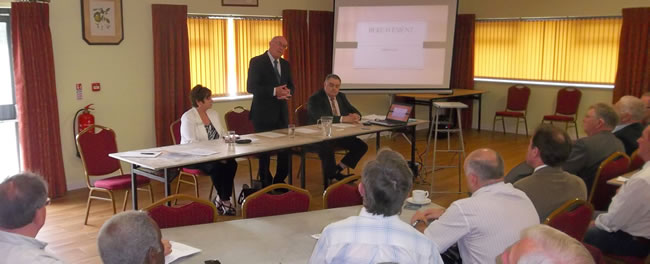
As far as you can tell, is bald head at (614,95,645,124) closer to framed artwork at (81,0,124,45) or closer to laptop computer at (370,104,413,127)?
laptop computer at (370,104,413,127)

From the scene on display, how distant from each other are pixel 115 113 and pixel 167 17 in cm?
123

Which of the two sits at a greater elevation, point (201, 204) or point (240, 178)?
point (201, 204)

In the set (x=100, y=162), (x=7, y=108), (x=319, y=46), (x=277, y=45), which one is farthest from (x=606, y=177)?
(x=7, y=108)

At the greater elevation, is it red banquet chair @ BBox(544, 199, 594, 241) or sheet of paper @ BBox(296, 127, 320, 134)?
sheet of paper @ BBox(296, 127, 320, 134)

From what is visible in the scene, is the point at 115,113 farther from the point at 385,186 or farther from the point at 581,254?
the point at 581,254

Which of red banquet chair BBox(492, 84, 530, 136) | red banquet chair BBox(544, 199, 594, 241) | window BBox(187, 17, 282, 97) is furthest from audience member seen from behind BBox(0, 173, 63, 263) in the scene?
red banquet chair BBox(492, 84, 530, 136)

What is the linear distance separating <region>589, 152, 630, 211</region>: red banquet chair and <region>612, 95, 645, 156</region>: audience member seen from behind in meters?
0.94

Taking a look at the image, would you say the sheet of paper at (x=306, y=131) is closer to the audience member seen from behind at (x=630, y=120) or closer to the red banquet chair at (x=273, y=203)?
the red banquet chair at (x=273, y=203)

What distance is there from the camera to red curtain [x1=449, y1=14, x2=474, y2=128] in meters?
10.1

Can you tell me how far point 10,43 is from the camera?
5.82 metres

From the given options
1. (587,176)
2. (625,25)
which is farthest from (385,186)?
(625,25)

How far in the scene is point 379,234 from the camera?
2.21 m

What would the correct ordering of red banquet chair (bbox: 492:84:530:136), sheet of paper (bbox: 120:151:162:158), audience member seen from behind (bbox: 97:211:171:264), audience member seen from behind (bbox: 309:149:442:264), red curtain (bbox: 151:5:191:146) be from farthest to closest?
red banquet chair (bbox: 492:84:530:136)
red curtain (bbox: 151:5:191:146)
sheet of paper (bbox: 120:151:162:158)
audience member seen from behind (bbox: 309:149:442:264)
audience member seen from behind (bbox: 97:211:171:264)

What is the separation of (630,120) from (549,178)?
231cm
